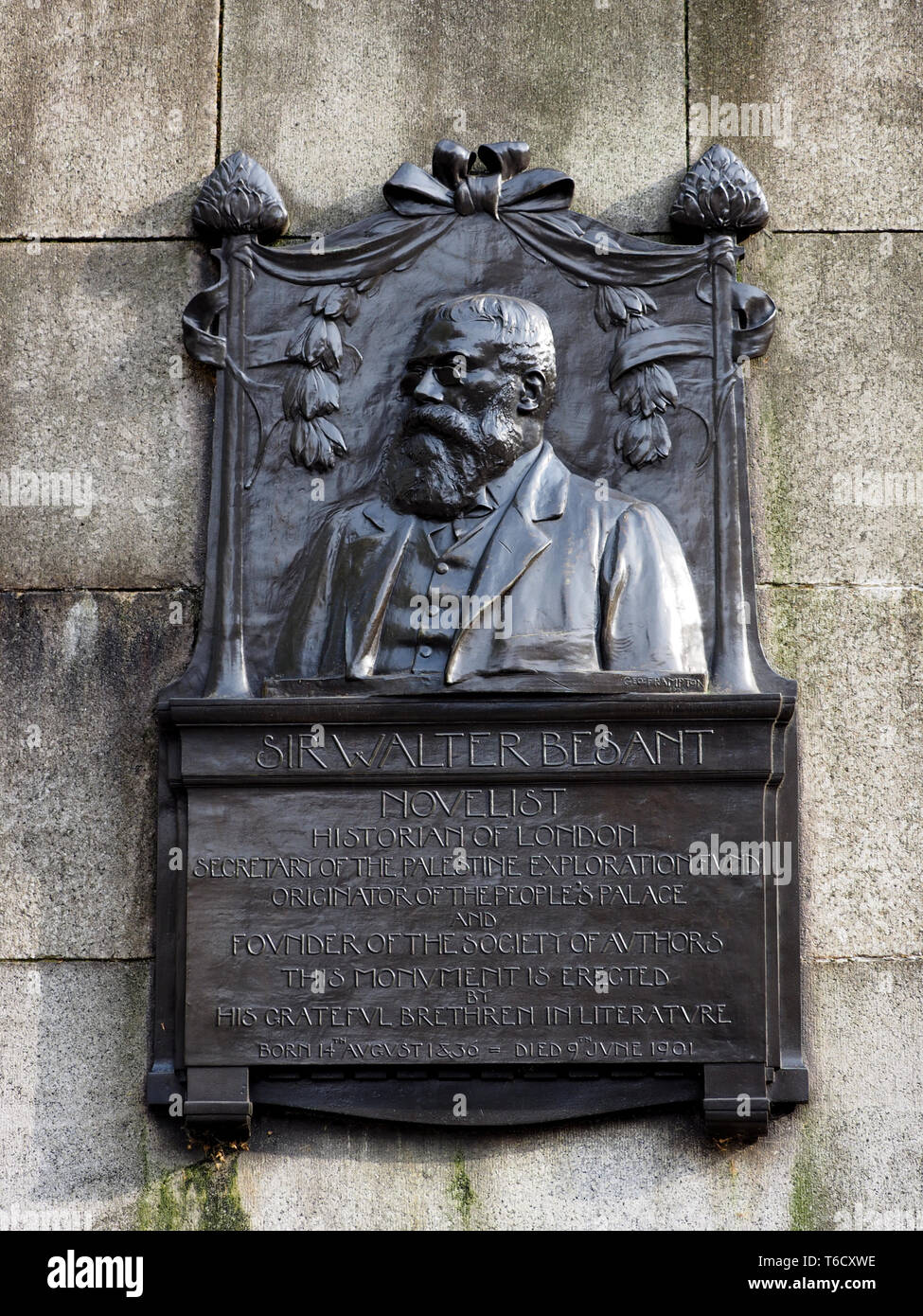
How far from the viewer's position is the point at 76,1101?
22.7 ft

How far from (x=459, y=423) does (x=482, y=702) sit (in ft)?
3.97

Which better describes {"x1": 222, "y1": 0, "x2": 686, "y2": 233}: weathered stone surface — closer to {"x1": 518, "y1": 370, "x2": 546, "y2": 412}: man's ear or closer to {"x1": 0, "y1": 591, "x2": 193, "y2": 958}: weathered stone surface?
{"x1": 518, "y1": 370, "x2": 546, "y2": 412}: man's ear

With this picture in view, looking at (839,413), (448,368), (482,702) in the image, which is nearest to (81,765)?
(482,702)

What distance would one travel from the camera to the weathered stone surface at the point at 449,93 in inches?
295

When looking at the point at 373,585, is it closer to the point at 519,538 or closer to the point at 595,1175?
the point at 519,538

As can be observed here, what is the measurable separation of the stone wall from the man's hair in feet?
2.58

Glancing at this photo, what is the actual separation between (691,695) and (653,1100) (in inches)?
66.0

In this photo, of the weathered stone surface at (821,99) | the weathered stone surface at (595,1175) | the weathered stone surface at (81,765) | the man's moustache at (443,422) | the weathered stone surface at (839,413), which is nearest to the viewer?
the weathered stone surface at (595,1175)

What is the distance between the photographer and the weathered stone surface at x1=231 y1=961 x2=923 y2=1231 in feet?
22.3

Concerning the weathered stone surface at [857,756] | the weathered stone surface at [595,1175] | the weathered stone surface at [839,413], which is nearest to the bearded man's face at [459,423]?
the weathered stone surface at [839,413]

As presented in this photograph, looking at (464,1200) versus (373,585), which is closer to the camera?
(464,1200)

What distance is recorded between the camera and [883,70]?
298 inches

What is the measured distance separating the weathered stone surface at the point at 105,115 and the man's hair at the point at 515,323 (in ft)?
4.69

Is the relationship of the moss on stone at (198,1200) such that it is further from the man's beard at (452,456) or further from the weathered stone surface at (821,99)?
the weathered stone surface at (821,99)
